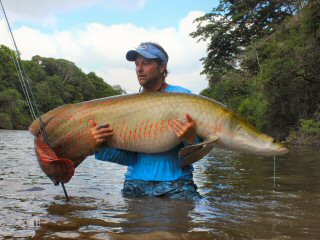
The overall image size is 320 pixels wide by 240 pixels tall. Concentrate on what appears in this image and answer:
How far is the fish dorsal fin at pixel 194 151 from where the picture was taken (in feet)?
11.7

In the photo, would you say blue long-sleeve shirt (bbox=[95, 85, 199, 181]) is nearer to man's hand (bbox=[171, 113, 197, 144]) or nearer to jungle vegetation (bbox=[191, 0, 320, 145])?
man's hand (bbox=[171, 113, 197, 144])

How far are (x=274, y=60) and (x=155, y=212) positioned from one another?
17793mm

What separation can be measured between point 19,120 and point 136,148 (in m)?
54.7

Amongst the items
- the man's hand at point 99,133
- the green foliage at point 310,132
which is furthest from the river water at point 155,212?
the green foliage at point 310,132

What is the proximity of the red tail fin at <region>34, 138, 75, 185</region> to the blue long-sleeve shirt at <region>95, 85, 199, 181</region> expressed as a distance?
477mm

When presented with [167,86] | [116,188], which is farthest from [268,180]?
[167,86]

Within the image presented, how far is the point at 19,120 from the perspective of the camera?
2157 inches

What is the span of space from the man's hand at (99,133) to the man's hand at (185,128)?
0.62m

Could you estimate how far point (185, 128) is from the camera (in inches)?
139

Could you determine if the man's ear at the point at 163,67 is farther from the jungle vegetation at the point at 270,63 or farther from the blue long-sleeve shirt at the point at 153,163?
the jungle vegetation at the point at 270,63

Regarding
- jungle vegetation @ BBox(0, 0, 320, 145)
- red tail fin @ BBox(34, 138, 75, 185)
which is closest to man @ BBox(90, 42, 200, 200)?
red tail fin @ BBox(34, 138, 75, 185)

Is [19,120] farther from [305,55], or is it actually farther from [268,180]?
[268,180]

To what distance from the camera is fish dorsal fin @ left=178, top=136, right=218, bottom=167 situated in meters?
3.55

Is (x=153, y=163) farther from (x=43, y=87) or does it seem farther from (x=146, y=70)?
(x=43, y=87)
